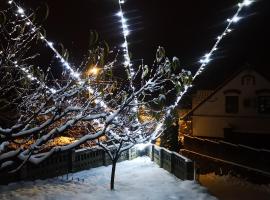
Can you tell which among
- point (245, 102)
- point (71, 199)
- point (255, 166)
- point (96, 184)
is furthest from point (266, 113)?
point (71, 199)

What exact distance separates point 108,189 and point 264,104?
60.1 ft

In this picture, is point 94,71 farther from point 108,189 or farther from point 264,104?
point 264,104

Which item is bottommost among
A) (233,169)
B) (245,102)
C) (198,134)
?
(233,169)

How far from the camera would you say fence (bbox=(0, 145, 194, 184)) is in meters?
15.6

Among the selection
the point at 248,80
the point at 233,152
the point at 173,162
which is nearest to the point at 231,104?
the point at 248,80

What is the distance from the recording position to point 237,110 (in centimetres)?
3017

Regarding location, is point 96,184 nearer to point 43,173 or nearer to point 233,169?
point 43,173

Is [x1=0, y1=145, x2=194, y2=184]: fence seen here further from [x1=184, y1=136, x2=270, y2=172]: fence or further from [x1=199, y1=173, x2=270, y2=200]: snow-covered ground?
[x1=184, y1=136, x2=270, y2=172]: fence

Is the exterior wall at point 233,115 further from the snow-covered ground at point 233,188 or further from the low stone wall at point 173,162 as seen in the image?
the low stone wall at point 173,162

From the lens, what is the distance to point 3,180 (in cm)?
1470

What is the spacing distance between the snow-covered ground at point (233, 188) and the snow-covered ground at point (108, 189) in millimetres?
5290

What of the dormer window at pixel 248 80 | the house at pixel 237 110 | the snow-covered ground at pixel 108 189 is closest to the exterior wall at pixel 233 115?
the house at pixel 237 110

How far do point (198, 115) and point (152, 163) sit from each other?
1273cm

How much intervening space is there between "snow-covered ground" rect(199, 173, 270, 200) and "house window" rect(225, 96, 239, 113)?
720 cm
